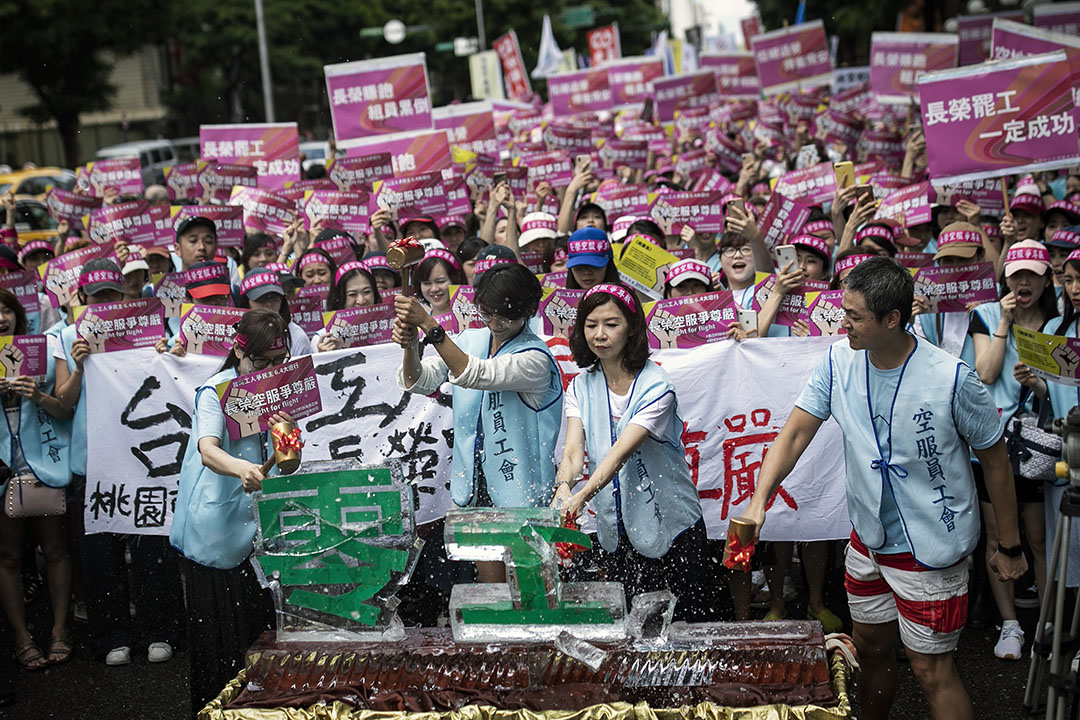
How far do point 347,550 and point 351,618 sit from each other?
24 cm

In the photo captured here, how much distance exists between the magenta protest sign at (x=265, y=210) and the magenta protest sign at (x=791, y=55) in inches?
385

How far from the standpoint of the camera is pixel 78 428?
19.5 ft

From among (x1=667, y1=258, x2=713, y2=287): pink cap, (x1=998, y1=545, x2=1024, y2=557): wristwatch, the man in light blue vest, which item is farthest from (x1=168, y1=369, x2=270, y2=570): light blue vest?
(x1=998, y1=545, x2=1024, y2=557): wristwatch

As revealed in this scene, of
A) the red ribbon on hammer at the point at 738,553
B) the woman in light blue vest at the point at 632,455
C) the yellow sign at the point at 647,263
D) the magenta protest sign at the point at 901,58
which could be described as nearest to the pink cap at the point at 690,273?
the yellow sign at the point at 647,263

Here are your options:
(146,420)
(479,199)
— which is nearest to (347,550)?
(146,420)

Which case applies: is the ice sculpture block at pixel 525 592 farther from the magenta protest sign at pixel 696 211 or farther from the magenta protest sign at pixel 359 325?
the magenta protest sign at pixel 696 211

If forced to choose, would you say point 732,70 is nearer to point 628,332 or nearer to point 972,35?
point 972,35

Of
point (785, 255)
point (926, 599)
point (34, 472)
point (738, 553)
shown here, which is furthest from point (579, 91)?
point (738, 553)

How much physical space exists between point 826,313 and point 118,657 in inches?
157

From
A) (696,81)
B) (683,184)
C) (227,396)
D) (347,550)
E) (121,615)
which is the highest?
(696,81)

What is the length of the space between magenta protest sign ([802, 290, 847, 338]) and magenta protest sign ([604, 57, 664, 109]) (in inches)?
540

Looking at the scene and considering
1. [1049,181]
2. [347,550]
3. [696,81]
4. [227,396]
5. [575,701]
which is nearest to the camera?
[575,701]

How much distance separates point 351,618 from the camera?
12.6 feet

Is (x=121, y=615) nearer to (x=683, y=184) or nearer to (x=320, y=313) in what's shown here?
(x=320, y=313)
